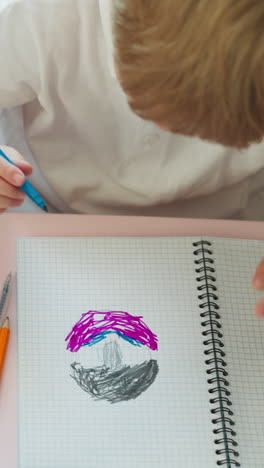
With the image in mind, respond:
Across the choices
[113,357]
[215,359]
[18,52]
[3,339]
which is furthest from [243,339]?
[18,52]

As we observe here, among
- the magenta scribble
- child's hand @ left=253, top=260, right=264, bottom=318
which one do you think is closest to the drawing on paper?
the magenta scribble

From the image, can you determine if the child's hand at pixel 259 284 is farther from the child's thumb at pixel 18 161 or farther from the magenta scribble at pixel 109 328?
the child's thumb at pixel 18 161

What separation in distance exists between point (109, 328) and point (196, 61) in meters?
0.30

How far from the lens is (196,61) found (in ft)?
1.68

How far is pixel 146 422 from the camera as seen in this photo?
Result: 62 cm

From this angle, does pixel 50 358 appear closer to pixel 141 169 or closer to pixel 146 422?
pixel 146 422

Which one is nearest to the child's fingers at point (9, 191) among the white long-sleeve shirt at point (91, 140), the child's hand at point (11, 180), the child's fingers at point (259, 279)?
the child's hand at point (11, 180)

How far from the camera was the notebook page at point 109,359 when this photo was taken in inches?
23.7

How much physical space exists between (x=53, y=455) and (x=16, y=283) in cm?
19

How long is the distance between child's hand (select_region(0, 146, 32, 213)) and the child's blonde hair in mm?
193

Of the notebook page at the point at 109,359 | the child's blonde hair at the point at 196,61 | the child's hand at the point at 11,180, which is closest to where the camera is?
the child's blonde hair at the point at 196,61

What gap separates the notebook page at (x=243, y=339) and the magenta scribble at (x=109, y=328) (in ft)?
0.29

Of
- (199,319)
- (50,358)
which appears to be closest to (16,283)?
(50,358)

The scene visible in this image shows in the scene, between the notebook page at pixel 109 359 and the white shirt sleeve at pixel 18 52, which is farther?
the white shirt sleeve at pixel 18 52
